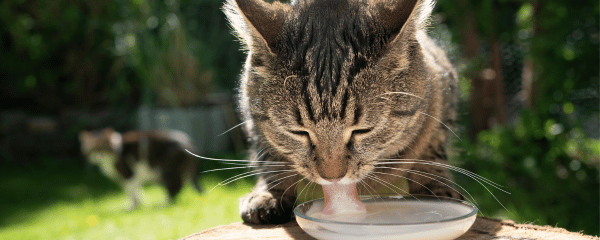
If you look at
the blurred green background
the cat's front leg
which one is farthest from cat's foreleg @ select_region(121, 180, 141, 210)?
the cat's front leg

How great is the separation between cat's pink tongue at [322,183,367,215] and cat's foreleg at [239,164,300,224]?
0.68 ft

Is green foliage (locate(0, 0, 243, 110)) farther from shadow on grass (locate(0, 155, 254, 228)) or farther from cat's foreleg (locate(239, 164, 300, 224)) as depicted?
cat's foreleg (locate(239, 164, 300, 224))

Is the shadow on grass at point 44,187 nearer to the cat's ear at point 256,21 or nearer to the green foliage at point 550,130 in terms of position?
the cat's ear at point 256,21

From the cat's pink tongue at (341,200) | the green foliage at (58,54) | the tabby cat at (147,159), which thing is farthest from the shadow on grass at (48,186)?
the cat's pink tongue at (341,200)

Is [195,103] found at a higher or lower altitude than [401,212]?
higher

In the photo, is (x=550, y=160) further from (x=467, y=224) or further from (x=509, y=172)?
(x=467, y=224)

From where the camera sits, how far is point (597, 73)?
2.67 metres

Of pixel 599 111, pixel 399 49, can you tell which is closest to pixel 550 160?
pixel 599 111

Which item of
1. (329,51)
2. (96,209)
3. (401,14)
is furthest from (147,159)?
(401,14)

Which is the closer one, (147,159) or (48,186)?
(147,159)

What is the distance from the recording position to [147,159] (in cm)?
307

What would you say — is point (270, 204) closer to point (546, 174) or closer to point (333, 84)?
point (333, 84)

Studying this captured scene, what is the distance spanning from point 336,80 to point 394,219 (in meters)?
0.36

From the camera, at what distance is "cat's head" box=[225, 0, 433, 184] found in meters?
1.08
